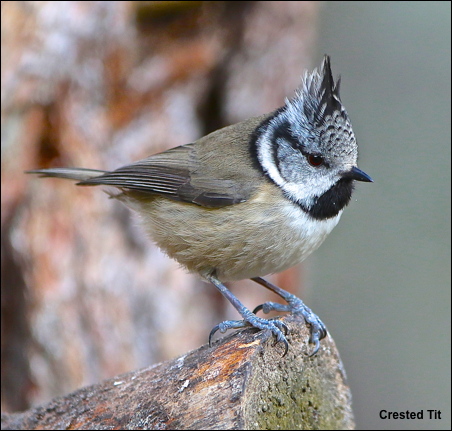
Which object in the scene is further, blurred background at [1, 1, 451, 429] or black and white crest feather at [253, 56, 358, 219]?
blurred background at [1, 1, 451, 429]

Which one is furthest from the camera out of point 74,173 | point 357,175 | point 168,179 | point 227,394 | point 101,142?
point 101,142

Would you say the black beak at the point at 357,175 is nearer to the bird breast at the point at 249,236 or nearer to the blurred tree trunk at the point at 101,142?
the bird breast at the point at 249,236

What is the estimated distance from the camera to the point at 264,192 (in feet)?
9.28

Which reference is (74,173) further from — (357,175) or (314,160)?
(357,175)

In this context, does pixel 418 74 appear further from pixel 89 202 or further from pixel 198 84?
pixel 89 202

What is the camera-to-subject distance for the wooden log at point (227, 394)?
6.72 ft

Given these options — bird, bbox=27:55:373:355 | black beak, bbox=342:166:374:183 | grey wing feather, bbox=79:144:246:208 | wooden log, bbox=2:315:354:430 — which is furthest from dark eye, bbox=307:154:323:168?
wooden log, bbox=2:315:354:430

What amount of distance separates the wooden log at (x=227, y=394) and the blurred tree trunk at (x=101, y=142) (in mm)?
996

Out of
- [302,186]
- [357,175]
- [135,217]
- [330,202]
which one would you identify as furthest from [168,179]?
[357,175]

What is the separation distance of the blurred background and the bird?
31cm

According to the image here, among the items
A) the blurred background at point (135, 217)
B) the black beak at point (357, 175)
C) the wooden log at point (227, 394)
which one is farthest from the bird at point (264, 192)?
the blurred background at point (135, 217)

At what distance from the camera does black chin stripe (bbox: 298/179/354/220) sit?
9.14 ft

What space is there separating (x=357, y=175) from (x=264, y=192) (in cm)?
44

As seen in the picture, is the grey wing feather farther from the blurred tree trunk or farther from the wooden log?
the wooden log
